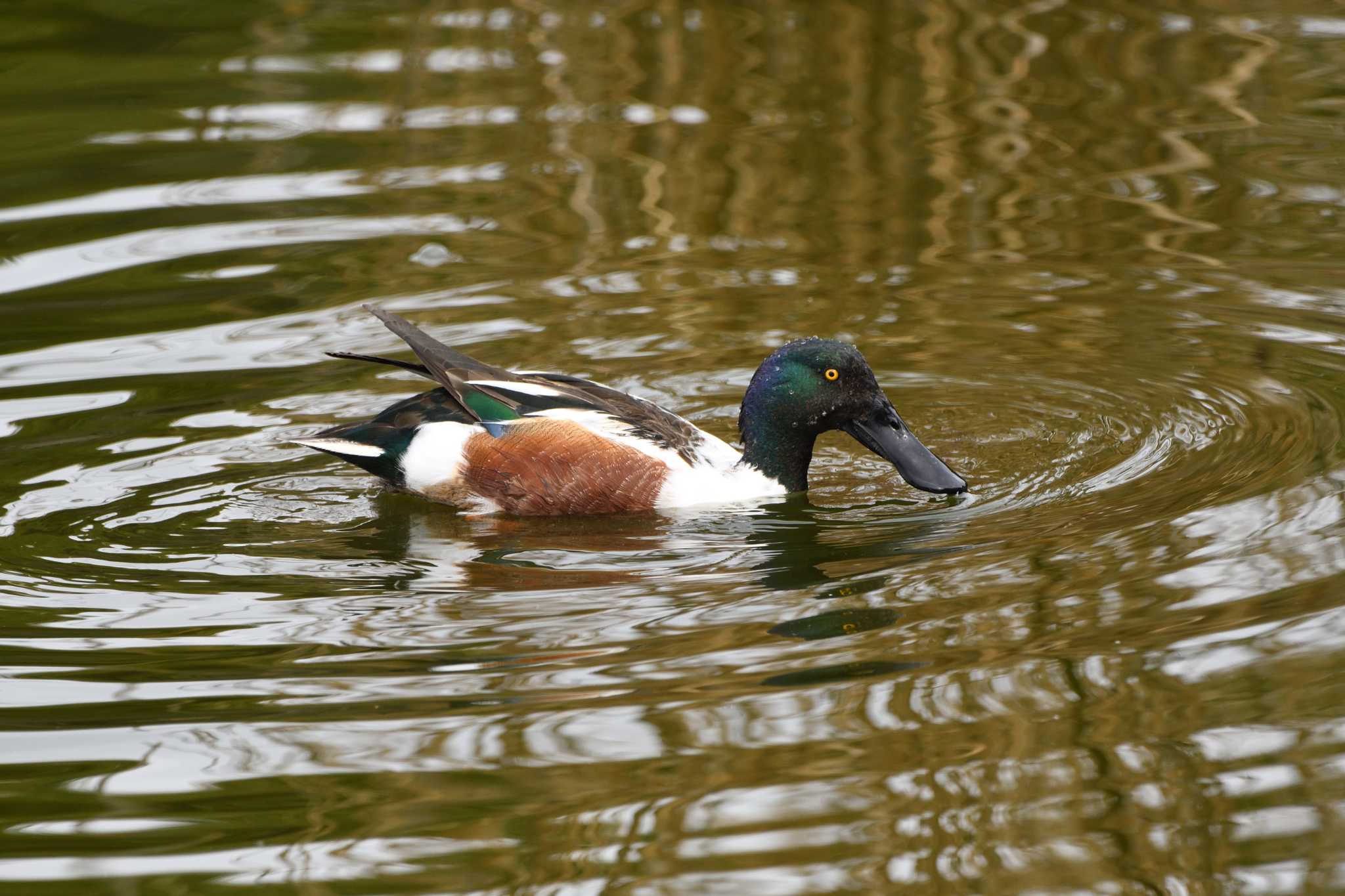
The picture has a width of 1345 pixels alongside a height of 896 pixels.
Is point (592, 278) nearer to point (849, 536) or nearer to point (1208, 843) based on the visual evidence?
point (849, 536)

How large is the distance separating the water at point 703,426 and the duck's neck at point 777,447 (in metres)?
0.13

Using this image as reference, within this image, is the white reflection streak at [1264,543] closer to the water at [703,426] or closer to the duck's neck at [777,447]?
the water at [703,426]

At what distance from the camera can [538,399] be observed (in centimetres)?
710

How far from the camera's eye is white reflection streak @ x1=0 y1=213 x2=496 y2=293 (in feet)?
31.3

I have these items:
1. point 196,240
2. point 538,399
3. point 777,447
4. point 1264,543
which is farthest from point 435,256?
point 1264,543

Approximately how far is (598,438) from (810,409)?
813mm

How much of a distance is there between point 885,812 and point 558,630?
155cm

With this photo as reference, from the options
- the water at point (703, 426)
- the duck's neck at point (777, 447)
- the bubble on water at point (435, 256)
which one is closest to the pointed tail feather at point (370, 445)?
the water at point (703, 426)

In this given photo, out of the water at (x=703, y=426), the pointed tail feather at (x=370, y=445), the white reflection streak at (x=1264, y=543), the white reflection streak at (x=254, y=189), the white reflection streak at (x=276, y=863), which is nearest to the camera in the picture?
the white reflection streak at (x=276, y=863)

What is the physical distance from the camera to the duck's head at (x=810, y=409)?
704 centimetres

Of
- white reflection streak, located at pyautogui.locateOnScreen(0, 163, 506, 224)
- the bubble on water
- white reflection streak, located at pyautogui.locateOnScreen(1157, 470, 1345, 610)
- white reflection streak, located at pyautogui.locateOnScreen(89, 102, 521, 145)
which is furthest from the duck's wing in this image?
white reflection streak, located at pyautogui.locateOnScreen(89, 102, 521, 145)

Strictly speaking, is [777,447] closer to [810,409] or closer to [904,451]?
[810,409]

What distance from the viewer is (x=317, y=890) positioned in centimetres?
423

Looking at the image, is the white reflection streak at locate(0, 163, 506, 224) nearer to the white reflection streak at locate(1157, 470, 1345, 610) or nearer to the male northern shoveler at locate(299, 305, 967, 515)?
the male northern shoveler at locate(299, 305, 967, 515)
